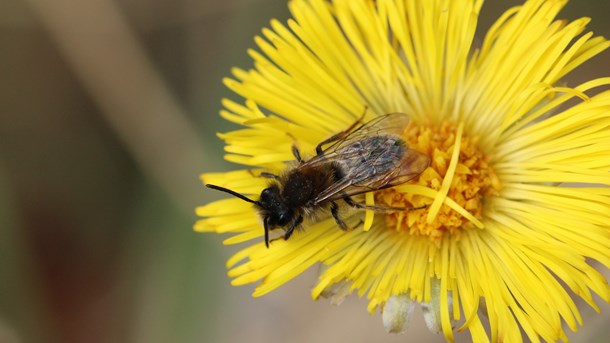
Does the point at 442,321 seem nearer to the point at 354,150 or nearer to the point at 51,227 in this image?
the point at 354,150

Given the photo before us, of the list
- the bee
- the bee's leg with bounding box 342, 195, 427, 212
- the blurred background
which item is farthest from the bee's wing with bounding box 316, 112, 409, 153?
the blurred background

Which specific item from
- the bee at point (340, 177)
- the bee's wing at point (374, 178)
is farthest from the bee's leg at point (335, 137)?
the bee's wing at point (374, 178)

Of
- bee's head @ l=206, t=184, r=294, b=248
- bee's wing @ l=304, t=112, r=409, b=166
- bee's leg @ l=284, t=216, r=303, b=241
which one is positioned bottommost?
bee's leg @ l=284, t=216, r=303, b=241

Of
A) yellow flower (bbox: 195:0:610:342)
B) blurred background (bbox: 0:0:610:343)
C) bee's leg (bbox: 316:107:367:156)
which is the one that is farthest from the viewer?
blurred background (bbox: 0:0:610:343)

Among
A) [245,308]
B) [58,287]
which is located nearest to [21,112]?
[58,287]

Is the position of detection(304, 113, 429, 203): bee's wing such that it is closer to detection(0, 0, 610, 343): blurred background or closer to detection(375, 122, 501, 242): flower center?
detection(375, 122, 501, 242): flower center

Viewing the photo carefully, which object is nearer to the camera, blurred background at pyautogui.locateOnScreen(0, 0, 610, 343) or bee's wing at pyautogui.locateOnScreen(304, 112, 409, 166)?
bee's wing at pyautogui.locateOnScreen(304, 112, 409, 166)

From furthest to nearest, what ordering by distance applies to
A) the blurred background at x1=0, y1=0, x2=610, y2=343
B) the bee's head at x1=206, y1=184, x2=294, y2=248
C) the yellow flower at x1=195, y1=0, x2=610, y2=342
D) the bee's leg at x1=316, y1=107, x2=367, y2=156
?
the blurred background at x1=0, y1=0, x2=610, y2=343 → the bee's leg at x1=316, y1=107, x2=367, y2=156 → the bee's head at x1=206, y1=184, x2=294, y2=248 → the yellow flower at x1=195, y1=0, x2=610, y2=342
